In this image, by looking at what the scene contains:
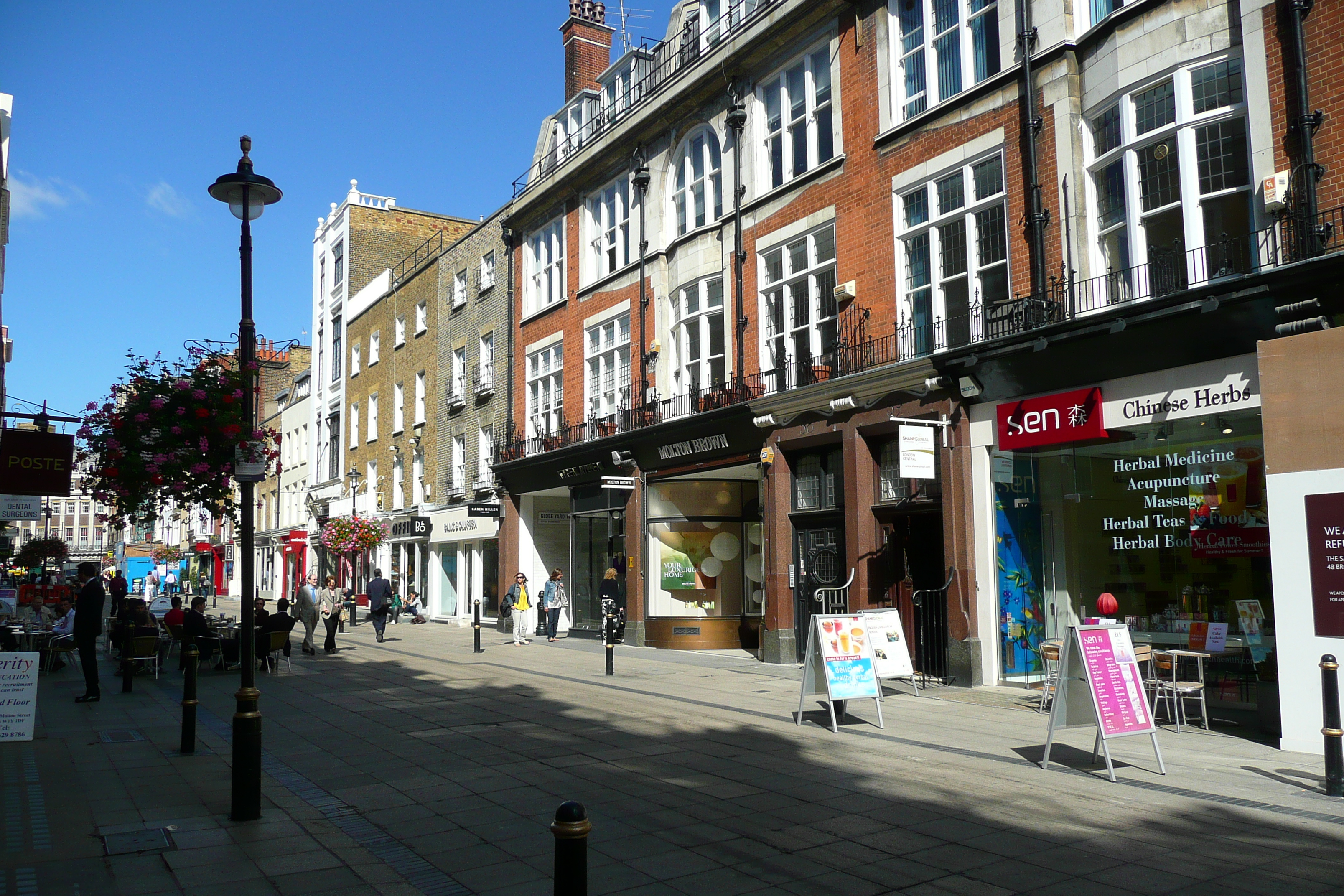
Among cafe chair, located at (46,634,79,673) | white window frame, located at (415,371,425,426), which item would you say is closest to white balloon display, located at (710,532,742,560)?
cafe chair, located at (46,634,79,673)

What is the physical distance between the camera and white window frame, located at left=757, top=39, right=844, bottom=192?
712 inches

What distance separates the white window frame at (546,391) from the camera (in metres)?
26.8

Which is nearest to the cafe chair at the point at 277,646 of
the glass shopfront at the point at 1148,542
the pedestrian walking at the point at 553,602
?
the pedestrian walking at the point at 553,602

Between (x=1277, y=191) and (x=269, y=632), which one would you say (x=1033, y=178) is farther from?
(x=269, y=632)

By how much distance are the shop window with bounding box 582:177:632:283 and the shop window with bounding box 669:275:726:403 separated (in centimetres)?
276

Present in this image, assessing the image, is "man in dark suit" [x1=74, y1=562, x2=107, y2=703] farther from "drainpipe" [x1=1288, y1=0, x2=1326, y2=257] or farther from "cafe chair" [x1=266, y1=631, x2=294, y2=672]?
"drainpipe" [x1=1288, y1=0, x2=1326, y2=257]

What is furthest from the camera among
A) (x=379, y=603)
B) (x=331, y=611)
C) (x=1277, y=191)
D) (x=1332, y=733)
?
(x=379, y=603)

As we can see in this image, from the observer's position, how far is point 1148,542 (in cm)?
1227

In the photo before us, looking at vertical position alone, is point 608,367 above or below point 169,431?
above

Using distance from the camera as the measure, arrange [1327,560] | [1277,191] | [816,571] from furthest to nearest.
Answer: [816,571], [1277,191], [1327,560]

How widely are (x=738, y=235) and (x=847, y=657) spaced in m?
10.9

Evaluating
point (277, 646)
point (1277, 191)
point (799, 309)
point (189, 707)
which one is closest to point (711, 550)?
point (799, 309)

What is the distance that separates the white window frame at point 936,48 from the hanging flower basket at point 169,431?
425 inches

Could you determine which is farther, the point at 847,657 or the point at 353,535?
the point at 353,535
